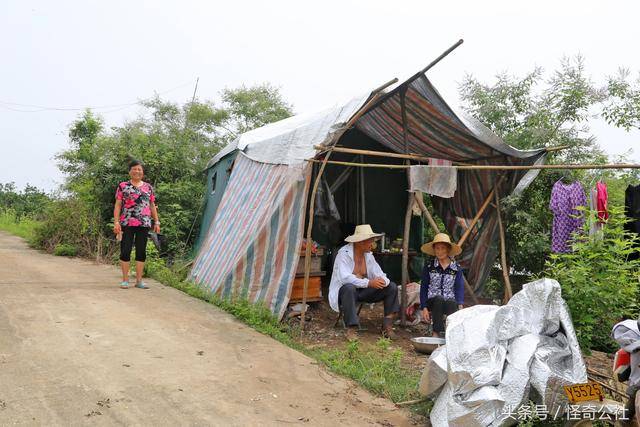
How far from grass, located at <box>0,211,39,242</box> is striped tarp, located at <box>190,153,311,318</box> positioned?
7133mm

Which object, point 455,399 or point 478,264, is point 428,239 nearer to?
point 478,264

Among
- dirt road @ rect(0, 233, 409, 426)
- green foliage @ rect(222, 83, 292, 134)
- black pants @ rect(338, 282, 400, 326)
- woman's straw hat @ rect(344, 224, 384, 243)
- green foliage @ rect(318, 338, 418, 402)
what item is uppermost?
green foliage @ rect(222, 83, 292, 134)

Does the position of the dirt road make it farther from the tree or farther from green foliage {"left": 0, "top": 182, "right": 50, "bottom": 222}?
green foliage {"left": 0, "top": 182, "right": 50, "bottom": 222}

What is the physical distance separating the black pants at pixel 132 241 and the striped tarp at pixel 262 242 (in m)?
0.91

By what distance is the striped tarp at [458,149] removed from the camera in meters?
6.02

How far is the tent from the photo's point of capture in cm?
540

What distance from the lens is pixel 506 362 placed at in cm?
277

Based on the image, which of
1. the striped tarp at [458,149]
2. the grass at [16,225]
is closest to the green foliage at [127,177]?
the grass at [16,225]

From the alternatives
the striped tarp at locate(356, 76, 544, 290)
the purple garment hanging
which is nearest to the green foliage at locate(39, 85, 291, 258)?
the striped tarp at locate(356, 76, 544, 290)

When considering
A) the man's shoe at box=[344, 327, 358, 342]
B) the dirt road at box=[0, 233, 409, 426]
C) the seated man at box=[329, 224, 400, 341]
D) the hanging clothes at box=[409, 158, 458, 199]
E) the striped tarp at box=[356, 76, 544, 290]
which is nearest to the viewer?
the dirt road at box=[0, 233, 409, 426]

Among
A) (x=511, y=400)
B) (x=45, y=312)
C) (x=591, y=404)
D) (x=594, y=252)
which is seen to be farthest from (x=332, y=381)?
(x=45, y=312)

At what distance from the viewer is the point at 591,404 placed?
2588mm

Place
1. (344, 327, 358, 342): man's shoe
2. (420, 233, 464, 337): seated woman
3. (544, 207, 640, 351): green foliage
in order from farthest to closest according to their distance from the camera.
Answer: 1. (420, 233, 464, 337): seated woman
2. (344, 327, 358, 342): man's shoe
3. (544, 207, 640, 351): green foliage

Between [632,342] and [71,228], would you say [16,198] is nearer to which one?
[71,228]
